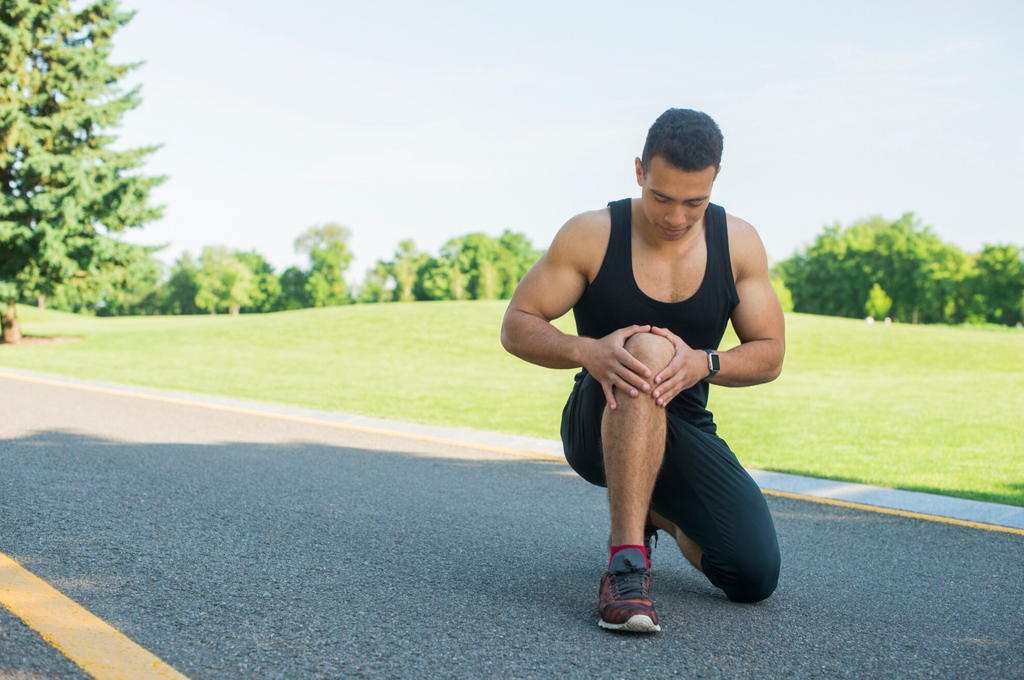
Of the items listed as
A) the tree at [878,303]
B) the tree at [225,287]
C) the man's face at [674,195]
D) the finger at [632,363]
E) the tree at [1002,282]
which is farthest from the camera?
the tree at [225,287]

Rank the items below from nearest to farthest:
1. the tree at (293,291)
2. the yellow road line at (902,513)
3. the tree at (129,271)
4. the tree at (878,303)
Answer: the yellow road line at (902,513), the tree at (129,271), the tree at (878,303), the tree at (293,291)

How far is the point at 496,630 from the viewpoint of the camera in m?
2.84

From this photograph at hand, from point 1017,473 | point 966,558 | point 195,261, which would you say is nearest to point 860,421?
point 1017,473

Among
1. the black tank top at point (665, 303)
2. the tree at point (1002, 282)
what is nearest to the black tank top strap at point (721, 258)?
the black tank top at point (665, 303)

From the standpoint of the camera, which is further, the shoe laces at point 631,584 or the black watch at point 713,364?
the black watch at point 713,364

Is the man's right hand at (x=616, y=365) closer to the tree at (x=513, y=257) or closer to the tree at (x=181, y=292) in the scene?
the tree at (x=513, y=257)

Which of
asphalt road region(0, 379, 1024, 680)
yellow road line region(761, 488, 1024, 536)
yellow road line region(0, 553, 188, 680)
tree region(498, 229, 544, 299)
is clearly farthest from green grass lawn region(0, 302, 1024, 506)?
tree region(498, 229, 544, 299)

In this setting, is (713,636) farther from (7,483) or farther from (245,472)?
(7,483)

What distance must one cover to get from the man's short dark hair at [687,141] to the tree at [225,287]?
105m

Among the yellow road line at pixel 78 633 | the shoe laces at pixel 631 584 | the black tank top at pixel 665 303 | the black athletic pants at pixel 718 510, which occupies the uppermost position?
the black tank top at pixel 665 303

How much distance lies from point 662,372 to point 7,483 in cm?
404

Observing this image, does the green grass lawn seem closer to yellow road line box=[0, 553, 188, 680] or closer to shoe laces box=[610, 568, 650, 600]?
shoe laces box=[610, 568, 650, 600]

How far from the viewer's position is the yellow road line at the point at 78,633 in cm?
236

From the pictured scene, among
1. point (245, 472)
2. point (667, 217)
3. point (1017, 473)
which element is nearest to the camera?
point (667, 217)
